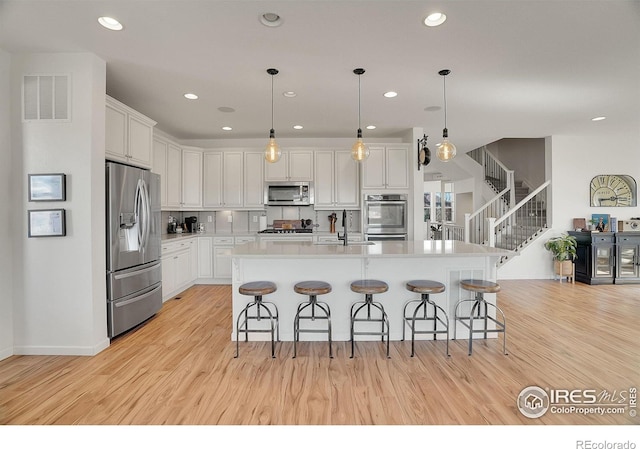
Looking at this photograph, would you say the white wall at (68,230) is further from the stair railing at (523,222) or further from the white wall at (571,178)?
the white wall at (571,178)

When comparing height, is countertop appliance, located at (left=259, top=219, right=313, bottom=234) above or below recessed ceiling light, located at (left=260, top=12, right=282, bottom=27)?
below

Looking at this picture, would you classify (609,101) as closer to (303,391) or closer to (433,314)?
(433,314)

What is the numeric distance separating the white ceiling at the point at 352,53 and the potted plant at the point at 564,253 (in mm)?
2217

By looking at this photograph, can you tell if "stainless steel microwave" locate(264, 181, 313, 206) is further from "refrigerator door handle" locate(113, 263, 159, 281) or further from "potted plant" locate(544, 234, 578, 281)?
"potted plant" locate(544, 234, 578, 281)

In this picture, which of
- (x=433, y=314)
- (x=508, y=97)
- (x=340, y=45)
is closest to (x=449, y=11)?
(x=340, y=45)

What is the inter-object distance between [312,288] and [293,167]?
3402 millimetres

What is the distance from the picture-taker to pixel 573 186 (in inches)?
243

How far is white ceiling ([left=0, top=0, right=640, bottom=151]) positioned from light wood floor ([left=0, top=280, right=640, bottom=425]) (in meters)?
2.70

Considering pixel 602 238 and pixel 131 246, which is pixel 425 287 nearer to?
pixel 131 246

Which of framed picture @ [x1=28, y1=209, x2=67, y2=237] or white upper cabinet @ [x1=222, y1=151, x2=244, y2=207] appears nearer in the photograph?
framed picture @ [x1=28, y1=209, x2=67, y2=237]

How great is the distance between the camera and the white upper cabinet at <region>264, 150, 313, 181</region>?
577 cm

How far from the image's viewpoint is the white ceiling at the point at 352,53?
89.7 inches

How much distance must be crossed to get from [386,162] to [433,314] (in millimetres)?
3067

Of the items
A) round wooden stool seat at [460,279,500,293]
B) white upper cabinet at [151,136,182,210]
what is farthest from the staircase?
white upper cabinet at [151,136,182,210]
